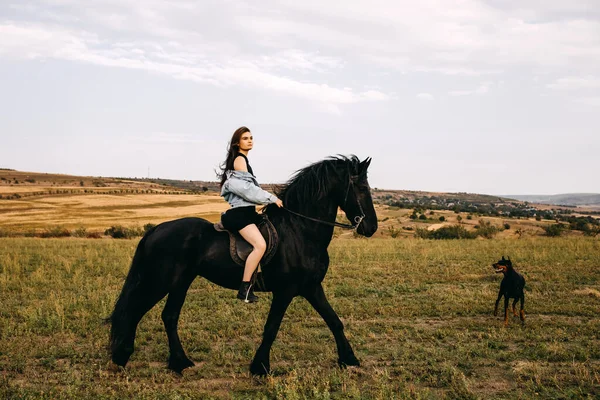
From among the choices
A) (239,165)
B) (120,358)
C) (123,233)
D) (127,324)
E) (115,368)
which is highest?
(239,165)

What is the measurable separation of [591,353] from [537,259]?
10309 mm

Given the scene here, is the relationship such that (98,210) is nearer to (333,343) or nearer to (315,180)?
(333,343)

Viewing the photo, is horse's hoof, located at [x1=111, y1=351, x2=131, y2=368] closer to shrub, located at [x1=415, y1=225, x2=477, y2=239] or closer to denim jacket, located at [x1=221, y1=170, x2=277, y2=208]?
denim jacket, located at [x1=221, y1=170, x2=277, y2=208]

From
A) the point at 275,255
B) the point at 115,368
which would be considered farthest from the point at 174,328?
the point at 275,255

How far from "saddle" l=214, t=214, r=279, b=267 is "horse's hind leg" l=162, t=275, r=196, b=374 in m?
0.77

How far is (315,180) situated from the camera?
595 centimetres

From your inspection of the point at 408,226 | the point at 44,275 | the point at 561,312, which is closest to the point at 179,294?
the point at 561,312

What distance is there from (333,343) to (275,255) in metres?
2.10

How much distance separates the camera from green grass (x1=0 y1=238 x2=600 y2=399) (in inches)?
207

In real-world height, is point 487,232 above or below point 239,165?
below

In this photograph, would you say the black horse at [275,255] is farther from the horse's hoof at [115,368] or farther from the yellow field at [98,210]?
the yellow field at [98,210]

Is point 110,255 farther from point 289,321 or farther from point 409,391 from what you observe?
point 409,391

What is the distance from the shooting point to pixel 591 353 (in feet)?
21.1

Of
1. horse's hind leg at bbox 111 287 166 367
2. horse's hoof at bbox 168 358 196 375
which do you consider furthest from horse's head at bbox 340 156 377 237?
horse's hoof at bbox 168 358 196 375
